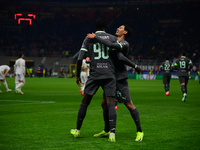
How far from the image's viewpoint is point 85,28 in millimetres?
62031

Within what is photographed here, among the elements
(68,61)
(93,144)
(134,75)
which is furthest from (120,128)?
(68,61)

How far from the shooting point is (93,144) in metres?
5.36

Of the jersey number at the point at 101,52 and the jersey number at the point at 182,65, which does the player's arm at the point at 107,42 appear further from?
the jersey number at the point at 182,65

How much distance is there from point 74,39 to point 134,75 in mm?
16777

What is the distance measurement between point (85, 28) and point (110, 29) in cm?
570

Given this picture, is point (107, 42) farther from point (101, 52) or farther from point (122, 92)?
point (122, 92)

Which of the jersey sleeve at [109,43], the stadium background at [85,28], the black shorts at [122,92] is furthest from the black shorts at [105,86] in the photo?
the stadium background at [85,28]

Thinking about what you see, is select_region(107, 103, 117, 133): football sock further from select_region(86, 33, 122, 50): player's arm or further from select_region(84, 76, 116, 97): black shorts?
select_region(86, 33, 122, 50): player's arm

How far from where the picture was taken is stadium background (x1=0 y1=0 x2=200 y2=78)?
52688mm

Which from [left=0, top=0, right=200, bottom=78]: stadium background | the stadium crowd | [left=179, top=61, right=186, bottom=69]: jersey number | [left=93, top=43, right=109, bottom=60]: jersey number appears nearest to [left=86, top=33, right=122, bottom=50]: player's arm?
[left=93, top=43, right=109, bottom=60]: jersey number

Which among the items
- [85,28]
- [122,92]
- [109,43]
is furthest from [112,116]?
[85,28]

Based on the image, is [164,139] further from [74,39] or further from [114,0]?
[114,0]

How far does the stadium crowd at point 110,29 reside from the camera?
5328 centimetres

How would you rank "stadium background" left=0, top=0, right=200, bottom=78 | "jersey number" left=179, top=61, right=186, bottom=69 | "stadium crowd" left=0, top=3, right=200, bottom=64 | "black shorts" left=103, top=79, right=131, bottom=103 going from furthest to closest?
1. "stadium crowd" left=0, top=3, right=200, bottom=64
2. "stadium background" left=0, top=0, right=200, bottom=78
3. "jersey number" left=179, top=61, right=186, bottom=69
4. "black shorts" left=103, top=79, right=131, bottom=103
